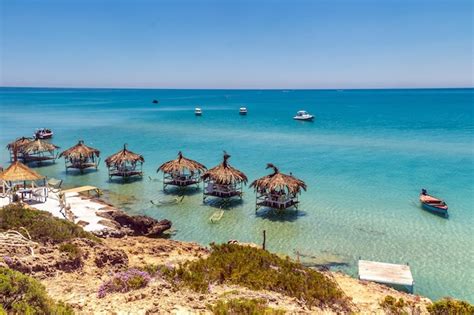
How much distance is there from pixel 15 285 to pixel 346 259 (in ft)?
39.6

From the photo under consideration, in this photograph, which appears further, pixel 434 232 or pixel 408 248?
pixel 434 232

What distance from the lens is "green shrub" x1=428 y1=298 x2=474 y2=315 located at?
883cm

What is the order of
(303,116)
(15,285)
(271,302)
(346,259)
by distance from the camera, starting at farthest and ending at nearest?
(303,116) → (346,259) → (271,302) → (15,285)

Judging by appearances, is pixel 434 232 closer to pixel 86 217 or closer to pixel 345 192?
pixel 345 192

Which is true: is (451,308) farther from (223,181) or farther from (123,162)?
(123,162)

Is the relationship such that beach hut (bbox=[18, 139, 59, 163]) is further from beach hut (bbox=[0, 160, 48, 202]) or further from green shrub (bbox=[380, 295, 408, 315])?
green shrub (bbox=[380, 295, 408, 315])

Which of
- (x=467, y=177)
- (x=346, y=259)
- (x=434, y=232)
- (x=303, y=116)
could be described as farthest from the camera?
(x=303, y=116)

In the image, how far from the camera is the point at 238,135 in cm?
5288

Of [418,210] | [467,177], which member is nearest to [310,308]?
[418,210]

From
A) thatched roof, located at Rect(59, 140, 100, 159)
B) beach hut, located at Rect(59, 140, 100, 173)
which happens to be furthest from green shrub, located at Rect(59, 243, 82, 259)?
beach hut, located at Rect(59, 140, 100, 173)

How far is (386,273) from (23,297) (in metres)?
11.4

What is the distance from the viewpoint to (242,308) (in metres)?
8.10

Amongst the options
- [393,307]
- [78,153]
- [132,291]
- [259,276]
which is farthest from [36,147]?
[393,307]

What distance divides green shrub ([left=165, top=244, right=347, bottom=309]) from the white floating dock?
2865mm
